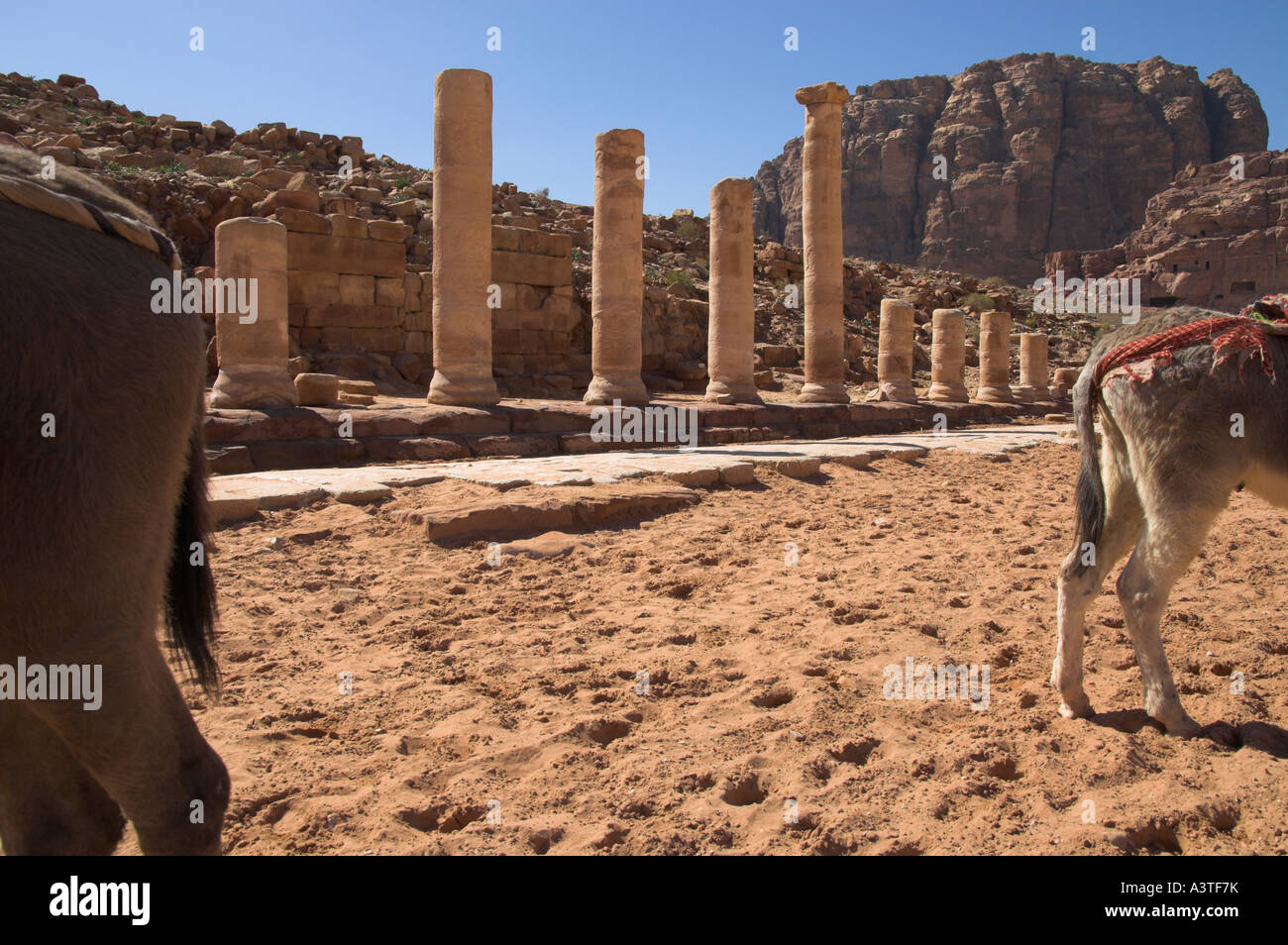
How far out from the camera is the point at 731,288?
56.2 feet

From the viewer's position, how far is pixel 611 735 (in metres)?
3.89

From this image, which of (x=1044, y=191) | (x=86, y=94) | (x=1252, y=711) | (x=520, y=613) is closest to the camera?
(x=1252, y=711)

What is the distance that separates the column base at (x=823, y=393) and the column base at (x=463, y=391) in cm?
754

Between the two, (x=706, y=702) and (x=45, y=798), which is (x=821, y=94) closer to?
(x=706, y=702)

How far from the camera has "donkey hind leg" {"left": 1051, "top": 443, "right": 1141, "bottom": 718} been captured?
13.3 feet

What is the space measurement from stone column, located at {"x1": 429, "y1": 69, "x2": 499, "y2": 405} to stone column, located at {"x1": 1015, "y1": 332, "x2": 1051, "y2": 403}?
1849 centimetres

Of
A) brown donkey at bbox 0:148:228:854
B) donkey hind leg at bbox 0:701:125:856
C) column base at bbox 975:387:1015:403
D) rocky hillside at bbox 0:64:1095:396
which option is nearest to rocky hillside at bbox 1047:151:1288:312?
rocky hillside at bbox 0:64:1095:396

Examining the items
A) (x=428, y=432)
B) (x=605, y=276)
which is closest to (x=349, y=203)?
(x=605, y=276)

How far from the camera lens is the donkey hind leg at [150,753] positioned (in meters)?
2.10

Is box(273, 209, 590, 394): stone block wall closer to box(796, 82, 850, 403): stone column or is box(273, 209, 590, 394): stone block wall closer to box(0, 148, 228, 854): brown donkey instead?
box(796, 82, 850, 403): stone column

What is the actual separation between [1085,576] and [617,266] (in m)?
12.0

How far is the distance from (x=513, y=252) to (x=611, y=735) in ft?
60.8

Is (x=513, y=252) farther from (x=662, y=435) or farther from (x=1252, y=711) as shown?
(x=1252, y=711)

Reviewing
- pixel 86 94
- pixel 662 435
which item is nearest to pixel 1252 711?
pixel 662 435
